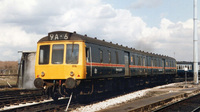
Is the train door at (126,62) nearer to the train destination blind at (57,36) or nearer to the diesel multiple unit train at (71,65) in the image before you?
the diesel multiple unit train at (71,65)

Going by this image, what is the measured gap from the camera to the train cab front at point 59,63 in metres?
14.1

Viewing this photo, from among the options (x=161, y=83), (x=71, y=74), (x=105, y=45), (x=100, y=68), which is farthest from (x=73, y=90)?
(x=161, y=83)

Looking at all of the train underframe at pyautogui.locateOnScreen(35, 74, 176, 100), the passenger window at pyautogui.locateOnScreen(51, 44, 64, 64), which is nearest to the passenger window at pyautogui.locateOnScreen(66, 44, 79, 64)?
the passenger window at pyautogui.locateOnScreen(51, 44, 64, 64)

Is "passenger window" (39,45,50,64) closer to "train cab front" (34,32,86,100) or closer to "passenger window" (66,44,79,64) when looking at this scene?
"train cab front" (34,32,86,100)

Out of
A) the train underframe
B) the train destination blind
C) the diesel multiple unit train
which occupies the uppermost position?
the train destination blind

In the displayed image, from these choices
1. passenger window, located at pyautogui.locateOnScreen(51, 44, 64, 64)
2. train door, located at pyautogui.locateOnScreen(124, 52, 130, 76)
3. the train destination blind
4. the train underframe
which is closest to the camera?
the train underframe

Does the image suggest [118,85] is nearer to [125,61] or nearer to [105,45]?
[125,61]

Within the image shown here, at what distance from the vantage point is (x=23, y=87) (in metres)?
24.1

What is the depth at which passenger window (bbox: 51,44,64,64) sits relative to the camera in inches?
571

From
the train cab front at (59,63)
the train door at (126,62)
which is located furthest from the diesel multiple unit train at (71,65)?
the train door at (126,62)

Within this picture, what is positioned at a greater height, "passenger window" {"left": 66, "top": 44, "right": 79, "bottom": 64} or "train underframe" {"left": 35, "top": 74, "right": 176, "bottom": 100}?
"passenger window" {"left": 66, "top": 44, "right": 79, "bottom": 64}

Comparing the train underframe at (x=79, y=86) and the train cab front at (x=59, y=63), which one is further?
the train cab front at (x=59, y=63)

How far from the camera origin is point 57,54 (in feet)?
48.1

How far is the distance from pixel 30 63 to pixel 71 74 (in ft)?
34.2
